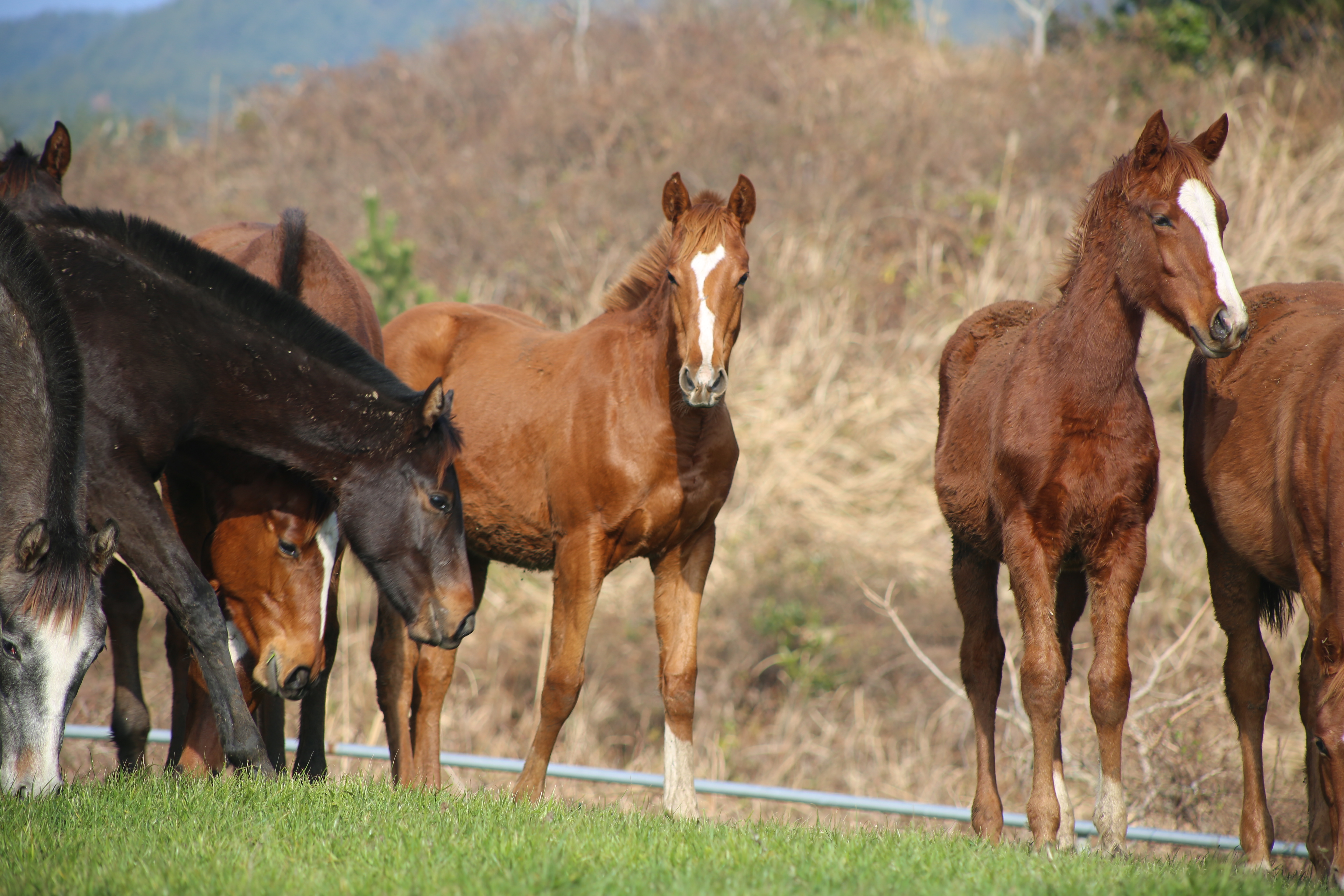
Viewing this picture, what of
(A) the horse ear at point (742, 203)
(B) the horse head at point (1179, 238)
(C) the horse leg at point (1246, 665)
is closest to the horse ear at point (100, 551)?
(A) the horse ear at point (742, 203)

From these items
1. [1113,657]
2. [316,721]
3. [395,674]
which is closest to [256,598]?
[316,721]

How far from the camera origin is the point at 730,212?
5.31m

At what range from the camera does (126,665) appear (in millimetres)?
5848

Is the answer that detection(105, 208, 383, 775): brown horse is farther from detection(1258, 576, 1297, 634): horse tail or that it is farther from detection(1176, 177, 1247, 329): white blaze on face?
detection(1258, 576, 1297, 634): horse tail

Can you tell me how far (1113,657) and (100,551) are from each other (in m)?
4.15

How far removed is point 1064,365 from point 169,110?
2241 centimetres

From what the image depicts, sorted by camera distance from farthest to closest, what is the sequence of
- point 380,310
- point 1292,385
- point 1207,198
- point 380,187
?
point 380,187 → point 380,310 → point 1292,385 → point 1207,198

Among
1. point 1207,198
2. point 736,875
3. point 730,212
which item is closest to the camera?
point 736,875

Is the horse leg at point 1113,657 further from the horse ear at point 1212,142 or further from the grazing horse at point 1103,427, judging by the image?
the horse ear at point 1212,142

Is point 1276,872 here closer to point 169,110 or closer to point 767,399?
point 767,399

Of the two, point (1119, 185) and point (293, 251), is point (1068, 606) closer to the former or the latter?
point (1119, 185)

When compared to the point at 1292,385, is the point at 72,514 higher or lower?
lower

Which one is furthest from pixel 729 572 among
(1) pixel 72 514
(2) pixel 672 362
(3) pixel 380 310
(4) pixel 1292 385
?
(1) pixel 72 514

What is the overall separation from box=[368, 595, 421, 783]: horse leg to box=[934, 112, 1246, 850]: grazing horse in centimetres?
330
